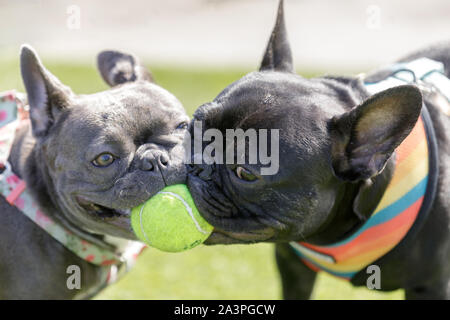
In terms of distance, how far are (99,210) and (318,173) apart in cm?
119

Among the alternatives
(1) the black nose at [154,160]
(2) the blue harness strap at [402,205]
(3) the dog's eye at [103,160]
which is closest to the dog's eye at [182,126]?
(1) the black nose at [154,160]

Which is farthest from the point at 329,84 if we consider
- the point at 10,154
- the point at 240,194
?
the point at 10,154

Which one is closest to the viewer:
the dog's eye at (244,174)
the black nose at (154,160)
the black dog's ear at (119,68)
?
the dog's eye at (244,174)

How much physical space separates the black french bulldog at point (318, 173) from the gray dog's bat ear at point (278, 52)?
0.25 meters

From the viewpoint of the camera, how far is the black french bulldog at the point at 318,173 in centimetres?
270

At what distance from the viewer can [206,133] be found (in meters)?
2.86

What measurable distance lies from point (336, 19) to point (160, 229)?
37.0ft

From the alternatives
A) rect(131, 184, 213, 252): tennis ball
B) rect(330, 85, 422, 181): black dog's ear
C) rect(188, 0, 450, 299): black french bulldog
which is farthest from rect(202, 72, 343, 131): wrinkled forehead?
rect(131, 184, 213, 252): tennis ball

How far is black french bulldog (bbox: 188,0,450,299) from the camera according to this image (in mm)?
2699

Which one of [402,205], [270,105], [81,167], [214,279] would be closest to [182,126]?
[81,167]

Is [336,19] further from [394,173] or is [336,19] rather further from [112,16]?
[394,173]

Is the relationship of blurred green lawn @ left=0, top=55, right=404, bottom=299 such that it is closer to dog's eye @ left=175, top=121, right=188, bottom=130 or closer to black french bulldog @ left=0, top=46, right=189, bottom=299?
black french bulldog @ left=0, top=46, right=189, bottom=299

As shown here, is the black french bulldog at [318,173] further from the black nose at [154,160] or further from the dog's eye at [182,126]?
the dog's eye at [182,126]

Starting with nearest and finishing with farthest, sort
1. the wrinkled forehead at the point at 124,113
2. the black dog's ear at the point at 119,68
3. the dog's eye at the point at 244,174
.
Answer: the dog's eye at the point at 244,174 < the wrinkled forehead at the point at 124,113 < the black dog's ear at the point at 119,68
